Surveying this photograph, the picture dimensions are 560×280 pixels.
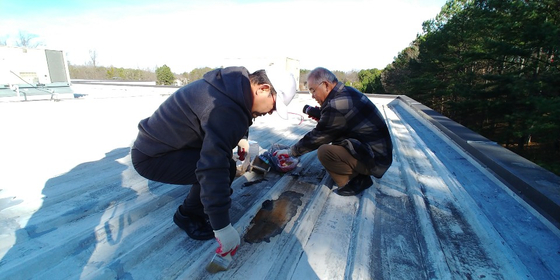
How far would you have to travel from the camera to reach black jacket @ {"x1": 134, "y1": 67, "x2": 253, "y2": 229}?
3.63ft

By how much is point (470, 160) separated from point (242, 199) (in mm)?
2634

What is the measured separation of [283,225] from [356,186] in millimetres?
838

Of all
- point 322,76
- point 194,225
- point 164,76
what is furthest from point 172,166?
point 164,76

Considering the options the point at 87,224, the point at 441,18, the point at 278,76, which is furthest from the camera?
the point at 441,18

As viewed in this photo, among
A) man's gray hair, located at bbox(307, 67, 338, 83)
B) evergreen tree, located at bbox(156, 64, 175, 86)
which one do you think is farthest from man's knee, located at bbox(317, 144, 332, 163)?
evergreen tree, located at bbox(156, 64, 175, 86)

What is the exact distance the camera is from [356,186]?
214 cm

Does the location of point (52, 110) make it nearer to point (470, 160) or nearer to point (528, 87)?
point (470, 160)

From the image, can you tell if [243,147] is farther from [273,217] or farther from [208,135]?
[208,135]

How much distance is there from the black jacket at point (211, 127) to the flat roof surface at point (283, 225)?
0.46 metres

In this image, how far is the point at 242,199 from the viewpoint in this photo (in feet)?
6.46

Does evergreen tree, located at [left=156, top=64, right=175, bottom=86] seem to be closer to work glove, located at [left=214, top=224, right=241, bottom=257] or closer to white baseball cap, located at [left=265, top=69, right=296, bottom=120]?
white baseball cap, located at [left=265, top=69, right=296, bottom=120]

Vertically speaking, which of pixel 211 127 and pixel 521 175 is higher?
pixel 211 127

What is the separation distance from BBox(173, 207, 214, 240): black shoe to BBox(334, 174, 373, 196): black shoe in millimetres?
1127

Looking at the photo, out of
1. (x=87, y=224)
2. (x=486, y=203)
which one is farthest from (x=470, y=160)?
(x=87, y=224)
